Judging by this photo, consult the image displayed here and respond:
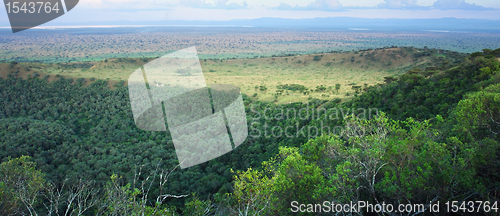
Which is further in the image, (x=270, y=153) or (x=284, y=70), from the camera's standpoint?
(x=284, y=70)

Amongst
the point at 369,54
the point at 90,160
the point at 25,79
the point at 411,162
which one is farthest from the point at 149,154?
the point at 369,54

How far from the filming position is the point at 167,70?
59.8 metres

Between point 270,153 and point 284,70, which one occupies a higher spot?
point 284,70

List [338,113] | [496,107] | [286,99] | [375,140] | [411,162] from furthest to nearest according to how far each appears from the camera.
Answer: [286,99]
[338,113]
[375,140]
[496,107]
[411,162]

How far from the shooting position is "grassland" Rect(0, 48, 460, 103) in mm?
42078

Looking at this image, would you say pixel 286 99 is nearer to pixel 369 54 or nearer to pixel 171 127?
pixel 171 127

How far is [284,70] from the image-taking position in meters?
65.6

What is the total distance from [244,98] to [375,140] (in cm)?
3020

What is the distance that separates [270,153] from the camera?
22172mm

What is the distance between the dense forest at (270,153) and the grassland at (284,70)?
5.19m

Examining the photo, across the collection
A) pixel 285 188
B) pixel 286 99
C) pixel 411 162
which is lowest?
pixel 286 99

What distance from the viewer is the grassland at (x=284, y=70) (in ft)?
138

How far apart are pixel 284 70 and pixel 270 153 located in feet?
150

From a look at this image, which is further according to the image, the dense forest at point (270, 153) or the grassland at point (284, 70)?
the grassland at point (284, 70)
